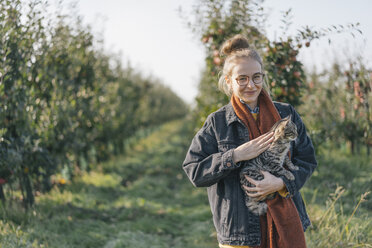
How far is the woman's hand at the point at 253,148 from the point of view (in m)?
2.00

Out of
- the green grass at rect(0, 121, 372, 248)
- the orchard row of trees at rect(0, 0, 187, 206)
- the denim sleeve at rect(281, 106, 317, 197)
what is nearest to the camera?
the denim sleeve at rect(281, 106, 317, 197)

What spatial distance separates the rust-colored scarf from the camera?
199 centimetres

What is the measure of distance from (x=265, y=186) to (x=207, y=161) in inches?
14.9

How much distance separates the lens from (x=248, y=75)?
84.4 inches

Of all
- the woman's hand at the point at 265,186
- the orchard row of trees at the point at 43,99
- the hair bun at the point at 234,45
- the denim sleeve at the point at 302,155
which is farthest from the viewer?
the orchard row of trees at the point at 43,99

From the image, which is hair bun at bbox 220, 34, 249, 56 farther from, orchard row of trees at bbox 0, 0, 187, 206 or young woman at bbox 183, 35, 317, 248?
orchard row of trees at bbox 0, 0, 187, 206

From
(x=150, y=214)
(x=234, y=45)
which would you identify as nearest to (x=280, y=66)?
(x=234, y=45)

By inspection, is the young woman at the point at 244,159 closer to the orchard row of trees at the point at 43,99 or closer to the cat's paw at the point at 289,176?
the cat's paw at the point at 289,176

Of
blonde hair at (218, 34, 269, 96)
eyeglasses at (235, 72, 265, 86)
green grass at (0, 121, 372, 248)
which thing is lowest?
green grass at (0, 121, 372, 248)

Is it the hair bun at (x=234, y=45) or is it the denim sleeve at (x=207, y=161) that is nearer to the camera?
the denim sleeve at (x=207, y=161)

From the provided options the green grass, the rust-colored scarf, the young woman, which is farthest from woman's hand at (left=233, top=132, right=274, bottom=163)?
the green grass

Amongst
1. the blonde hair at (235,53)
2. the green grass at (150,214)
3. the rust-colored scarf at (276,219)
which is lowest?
the green grass at (150,214)

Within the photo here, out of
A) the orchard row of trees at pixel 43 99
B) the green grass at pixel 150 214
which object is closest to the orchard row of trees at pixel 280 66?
the green grass at pixel 150 214

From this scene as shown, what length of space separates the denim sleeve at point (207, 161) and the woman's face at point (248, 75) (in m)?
0.28
